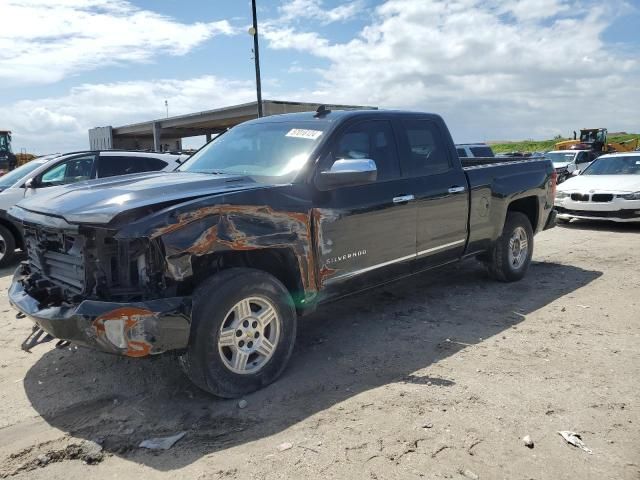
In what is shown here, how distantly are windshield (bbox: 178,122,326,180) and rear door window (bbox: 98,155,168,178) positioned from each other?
14.3 feet

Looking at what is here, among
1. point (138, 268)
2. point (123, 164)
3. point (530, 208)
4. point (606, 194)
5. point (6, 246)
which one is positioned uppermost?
point (123, 164)

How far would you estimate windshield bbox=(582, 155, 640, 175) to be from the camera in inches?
459

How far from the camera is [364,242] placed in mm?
4391

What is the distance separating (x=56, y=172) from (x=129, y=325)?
21.6 ft

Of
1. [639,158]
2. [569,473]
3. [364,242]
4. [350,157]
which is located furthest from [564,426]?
[639,158]

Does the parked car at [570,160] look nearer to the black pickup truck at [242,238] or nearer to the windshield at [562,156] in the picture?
the windshield at [562,156]

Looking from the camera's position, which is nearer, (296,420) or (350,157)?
(296,420)

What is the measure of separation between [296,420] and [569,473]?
1.52 meters

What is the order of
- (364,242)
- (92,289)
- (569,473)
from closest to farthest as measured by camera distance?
1. (569,473)
2. (92,289)
3. (364,242)

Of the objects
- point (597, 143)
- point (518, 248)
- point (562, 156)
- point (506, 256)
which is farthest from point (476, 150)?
point (597, 143)

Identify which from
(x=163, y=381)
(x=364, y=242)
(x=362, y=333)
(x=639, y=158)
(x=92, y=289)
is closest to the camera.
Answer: (x=92, y=289)

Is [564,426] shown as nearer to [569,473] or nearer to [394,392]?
[569,473]

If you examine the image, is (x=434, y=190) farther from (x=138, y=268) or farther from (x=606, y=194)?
(x=606, y=194)

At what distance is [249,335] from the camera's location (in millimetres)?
3623
